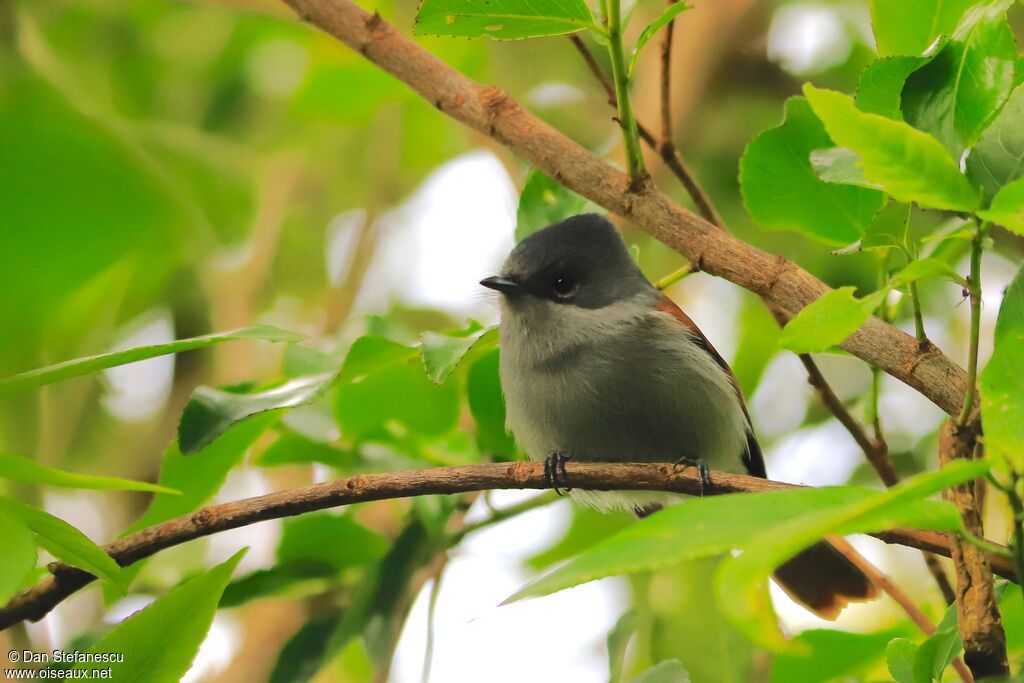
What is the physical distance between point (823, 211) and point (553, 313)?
1107 millimetres

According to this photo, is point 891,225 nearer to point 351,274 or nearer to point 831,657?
point 831,657

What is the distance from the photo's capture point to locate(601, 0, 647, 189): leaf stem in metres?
1.52

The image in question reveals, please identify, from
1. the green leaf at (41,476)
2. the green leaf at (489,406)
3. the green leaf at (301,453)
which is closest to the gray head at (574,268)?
the green leaf at (489,406)

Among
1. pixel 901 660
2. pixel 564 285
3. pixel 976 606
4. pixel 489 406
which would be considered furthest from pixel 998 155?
pixel 564 285

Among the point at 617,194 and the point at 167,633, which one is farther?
the point at 617,194

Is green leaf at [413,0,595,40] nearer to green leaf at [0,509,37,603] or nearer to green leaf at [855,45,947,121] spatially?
green leaf at [855,45,947,121]

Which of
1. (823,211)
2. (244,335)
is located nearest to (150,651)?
(244,335)

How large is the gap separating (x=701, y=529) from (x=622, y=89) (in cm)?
88

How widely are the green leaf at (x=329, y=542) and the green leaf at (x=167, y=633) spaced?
82 cm

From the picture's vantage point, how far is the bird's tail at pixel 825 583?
282 centimetres

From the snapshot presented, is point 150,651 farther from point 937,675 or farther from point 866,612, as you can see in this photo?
point 866,612

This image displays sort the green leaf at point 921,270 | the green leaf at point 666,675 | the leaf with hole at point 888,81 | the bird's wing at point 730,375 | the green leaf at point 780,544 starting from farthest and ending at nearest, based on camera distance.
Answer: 1. the bird's wing at point 730,375
2. the green leaf at point 666,675
3. the leaf with hole at point 888,81
4. the green leaf at point 921,270
5. the green leaf at point 780,544

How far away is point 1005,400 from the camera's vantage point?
3.27ft

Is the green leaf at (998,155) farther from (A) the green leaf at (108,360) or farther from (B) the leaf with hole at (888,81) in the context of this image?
(A) the green leaf at (108,360)
